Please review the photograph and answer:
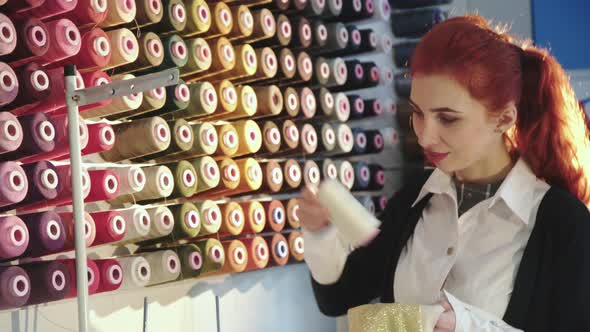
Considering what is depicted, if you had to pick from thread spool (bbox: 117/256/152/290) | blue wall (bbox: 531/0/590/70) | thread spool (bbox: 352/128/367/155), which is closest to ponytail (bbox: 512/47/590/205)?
thread spool (bbox: 117/256/152/290)

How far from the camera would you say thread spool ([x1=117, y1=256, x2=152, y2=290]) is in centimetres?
172

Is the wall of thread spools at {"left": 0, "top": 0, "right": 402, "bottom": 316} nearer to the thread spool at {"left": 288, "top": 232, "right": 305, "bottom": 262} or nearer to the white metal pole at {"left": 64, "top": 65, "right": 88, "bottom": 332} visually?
the thread spool at {"left": 288, "top": 232, "right": 305, "bottom": 262}

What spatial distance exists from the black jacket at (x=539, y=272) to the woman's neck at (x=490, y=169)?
0.08 metres

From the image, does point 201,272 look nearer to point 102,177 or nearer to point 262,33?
point 102,177

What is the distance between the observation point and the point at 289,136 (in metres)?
2.17

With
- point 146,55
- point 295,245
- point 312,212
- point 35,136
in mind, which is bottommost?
point 295,245

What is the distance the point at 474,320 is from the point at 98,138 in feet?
2.62

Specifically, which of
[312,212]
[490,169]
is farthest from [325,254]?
[490,169]

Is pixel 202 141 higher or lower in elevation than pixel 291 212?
higher

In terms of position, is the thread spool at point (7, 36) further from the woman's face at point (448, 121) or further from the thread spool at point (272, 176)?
the thread spool at point (272, 176)

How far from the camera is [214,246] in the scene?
193 cm

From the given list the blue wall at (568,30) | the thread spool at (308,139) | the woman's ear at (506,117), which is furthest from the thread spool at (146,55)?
the blue wall at (568,30)

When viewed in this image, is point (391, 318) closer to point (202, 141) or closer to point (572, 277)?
point (572, 277)

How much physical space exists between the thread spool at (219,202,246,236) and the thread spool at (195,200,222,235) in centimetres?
4
